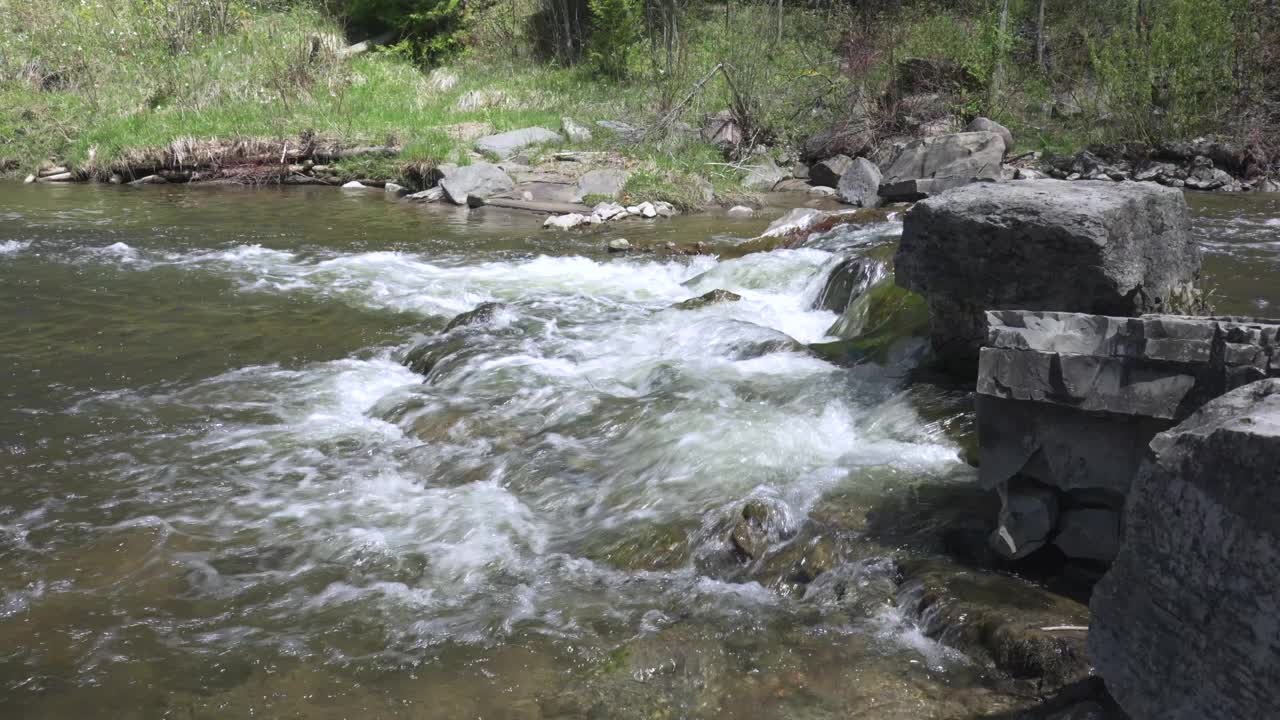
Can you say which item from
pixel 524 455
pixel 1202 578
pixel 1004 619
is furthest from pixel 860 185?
pixel 1202 578

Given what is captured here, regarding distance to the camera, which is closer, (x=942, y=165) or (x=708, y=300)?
(x=708, y=300)

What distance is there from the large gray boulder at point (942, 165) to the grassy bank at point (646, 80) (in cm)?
260

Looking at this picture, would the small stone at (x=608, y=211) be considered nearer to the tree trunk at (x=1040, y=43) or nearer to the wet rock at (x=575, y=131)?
the wet rock at (x=575, y=131)

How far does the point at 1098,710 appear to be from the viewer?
2.66 m

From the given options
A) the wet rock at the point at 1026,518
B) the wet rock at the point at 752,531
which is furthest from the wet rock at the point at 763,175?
the wet rock at the point at 1026,518

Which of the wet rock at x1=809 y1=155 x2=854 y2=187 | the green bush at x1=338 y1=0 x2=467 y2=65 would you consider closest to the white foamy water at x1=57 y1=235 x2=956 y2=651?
the wet rock at x1=809 y1=155 x2=854 y2=187

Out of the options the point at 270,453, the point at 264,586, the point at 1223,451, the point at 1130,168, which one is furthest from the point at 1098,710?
the point at 1130,168

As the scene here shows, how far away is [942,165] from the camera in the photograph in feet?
46.8

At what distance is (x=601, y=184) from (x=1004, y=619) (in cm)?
1192

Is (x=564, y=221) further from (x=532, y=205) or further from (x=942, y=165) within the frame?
(x=942, y=165)

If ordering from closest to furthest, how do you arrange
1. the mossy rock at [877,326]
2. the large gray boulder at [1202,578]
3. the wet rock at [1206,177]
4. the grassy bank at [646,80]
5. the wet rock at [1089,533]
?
the large gray boulder at [1202,578] < the wet rock at [1089,533] < the mossy rock at [877,326] < the wet rock at [1206,177] < the grassy bank at [646,80]

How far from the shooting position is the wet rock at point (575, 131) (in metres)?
17.4

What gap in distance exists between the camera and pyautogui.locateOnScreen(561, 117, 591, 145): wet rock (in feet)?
57.1

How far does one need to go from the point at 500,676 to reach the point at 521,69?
21.9 meters
